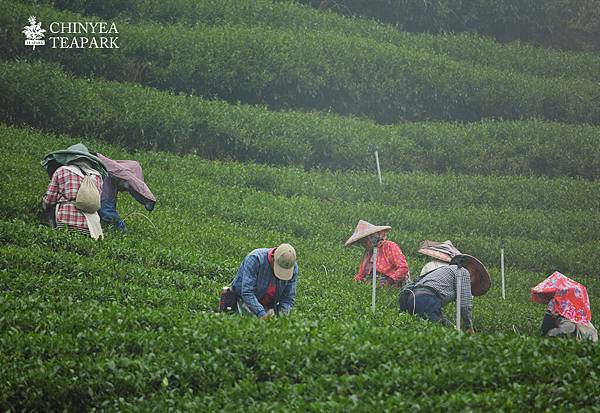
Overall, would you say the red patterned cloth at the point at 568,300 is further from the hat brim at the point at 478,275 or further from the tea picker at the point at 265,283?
the tea picker at the point at 265,283

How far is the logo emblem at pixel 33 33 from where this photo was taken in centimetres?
3017

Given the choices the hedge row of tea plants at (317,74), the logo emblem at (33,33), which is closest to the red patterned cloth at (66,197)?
the logo emblem at (33,33)

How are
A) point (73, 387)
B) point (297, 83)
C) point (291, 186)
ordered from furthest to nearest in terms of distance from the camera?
point (297, 83) < point (291, 186) < point (73, 387)

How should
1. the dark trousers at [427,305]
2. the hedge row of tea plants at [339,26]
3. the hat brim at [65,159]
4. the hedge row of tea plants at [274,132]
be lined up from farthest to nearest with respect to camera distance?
the hedge row of tea plants at [339,26] → the hedge row of tea plants at [274,132] → the hat brim at [65,159] → the dark trousers at [427,305]

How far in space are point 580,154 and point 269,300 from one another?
20.8 m

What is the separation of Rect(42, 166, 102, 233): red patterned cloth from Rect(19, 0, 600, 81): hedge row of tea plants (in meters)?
18.7

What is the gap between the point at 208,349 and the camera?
37.6 feet

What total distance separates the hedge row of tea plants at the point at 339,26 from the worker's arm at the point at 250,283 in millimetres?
23357

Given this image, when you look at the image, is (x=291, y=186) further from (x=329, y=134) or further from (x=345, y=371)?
(x=345, y=371)

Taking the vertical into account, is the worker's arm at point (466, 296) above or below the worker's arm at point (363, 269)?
above

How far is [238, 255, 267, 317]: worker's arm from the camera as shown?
40.6 feet

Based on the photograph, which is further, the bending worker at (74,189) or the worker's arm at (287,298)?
the bending worker at (74,189)

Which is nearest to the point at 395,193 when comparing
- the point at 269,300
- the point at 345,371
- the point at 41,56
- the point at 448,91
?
the point at 448,91

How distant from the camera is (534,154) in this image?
31016 mm
